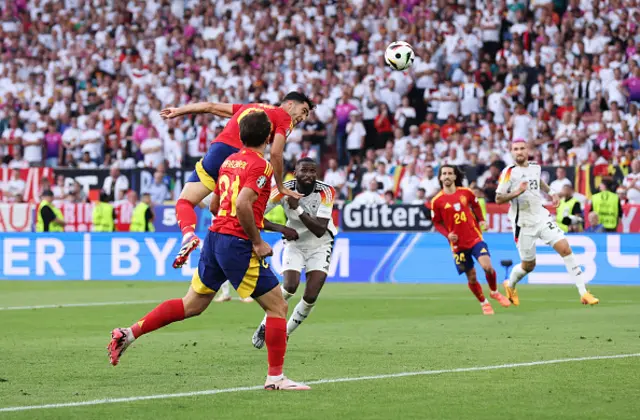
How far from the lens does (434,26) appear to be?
101ft

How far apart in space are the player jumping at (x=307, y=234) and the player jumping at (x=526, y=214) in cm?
526

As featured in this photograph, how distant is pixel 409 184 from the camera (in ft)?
88.6

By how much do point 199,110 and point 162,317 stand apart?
320 cm

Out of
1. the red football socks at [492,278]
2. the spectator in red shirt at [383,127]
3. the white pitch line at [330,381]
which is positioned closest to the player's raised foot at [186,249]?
the white pitch line at [330,381]

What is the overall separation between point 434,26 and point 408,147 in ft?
14.6

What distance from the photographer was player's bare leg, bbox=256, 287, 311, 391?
346 inches

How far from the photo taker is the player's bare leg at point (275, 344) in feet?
28.8

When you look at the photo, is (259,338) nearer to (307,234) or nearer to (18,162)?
(307,234)

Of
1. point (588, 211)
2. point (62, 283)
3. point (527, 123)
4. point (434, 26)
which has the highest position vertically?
point (434, 26)

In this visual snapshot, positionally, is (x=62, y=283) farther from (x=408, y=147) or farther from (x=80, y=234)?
(x=408, y=147)

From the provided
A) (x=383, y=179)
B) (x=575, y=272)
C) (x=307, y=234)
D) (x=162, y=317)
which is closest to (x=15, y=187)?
(x=383, y=179)

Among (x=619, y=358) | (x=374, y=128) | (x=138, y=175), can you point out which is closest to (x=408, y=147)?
(x=374, y=128)

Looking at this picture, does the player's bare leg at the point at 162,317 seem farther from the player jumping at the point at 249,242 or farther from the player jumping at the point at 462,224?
the player jumping at the point at 462,224

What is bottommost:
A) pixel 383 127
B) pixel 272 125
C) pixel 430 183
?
pixel 430 183
